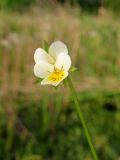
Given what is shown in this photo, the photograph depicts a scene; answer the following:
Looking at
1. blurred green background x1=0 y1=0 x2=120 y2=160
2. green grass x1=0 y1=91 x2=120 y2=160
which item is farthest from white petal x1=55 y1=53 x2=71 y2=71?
green grass x1=0 y1=91 x2=120 y2=160

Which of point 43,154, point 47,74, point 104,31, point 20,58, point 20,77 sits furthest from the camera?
point 104,31

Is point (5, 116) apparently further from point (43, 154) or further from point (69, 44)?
point (69, 44)

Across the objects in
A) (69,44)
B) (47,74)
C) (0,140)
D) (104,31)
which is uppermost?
(47,74)

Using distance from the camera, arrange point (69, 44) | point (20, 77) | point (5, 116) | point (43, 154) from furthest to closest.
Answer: point (69, 44), point (20, 77), point (5, 116), point (43, 154)

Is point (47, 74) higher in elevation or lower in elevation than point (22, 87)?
higher

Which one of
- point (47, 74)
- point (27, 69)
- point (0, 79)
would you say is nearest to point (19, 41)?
point (27, 69)

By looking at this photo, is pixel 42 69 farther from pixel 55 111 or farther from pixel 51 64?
pixel 55 111

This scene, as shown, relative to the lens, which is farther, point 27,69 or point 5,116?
point 27,69

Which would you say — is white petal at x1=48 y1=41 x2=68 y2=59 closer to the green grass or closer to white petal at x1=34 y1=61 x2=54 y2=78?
white petal at x1=34 y1=61 x2=54 y2=78

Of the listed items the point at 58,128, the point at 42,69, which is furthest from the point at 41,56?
the point at 58,128
